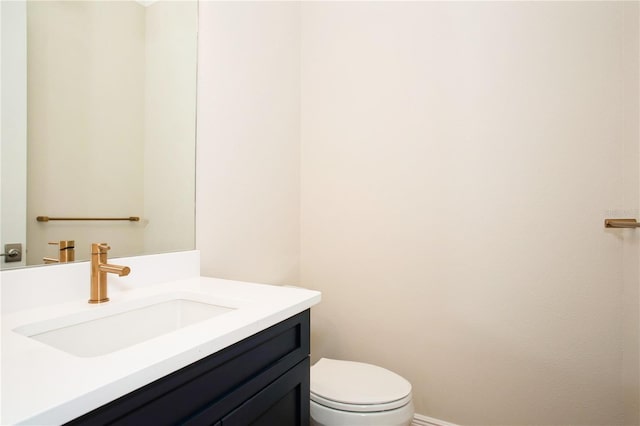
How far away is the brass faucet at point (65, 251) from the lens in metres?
0.95

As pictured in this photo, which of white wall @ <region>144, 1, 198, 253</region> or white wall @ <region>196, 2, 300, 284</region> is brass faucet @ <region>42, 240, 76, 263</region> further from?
white wall @ <region>196, 2, 300, 284</region>

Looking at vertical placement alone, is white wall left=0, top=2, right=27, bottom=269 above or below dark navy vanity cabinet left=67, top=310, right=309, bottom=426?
above

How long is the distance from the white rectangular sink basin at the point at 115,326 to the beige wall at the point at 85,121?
0.22 meters

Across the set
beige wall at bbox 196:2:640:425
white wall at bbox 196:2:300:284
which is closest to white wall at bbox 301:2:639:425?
beige wall at bbox 196:2:640:425

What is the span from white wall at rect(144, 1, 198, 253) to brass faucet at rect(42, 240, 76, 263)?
0.74ft

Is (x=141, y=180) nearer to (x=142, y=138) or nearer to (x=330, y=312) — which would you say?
(x=142, y=138)

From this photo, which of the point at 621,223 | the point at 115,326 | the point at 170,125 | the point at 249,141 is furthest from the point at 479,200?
the point at 115,326

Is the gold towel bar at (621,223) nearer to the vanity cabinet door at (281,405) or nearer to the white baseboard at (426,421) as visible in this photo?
the white baseboard at (426,421)

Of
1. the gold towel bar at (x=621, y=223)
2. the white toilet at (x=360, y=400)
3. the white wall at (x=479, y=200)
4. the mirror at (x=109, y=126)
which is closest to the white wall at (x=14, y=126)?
the mirror at (x=109, y=126)

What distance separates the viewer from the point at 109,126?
1131 mm

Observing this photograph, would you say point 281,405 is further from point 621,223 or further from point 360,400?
point 621,223

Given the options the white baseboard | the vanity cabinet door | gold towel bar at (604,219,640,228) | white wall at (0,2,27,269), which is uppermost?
white wall at (0,2,27,269)

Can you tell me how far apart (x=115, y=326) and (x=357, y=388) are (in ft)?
2.87

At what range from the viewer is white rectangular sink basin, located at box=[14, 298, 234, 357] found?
80cm
